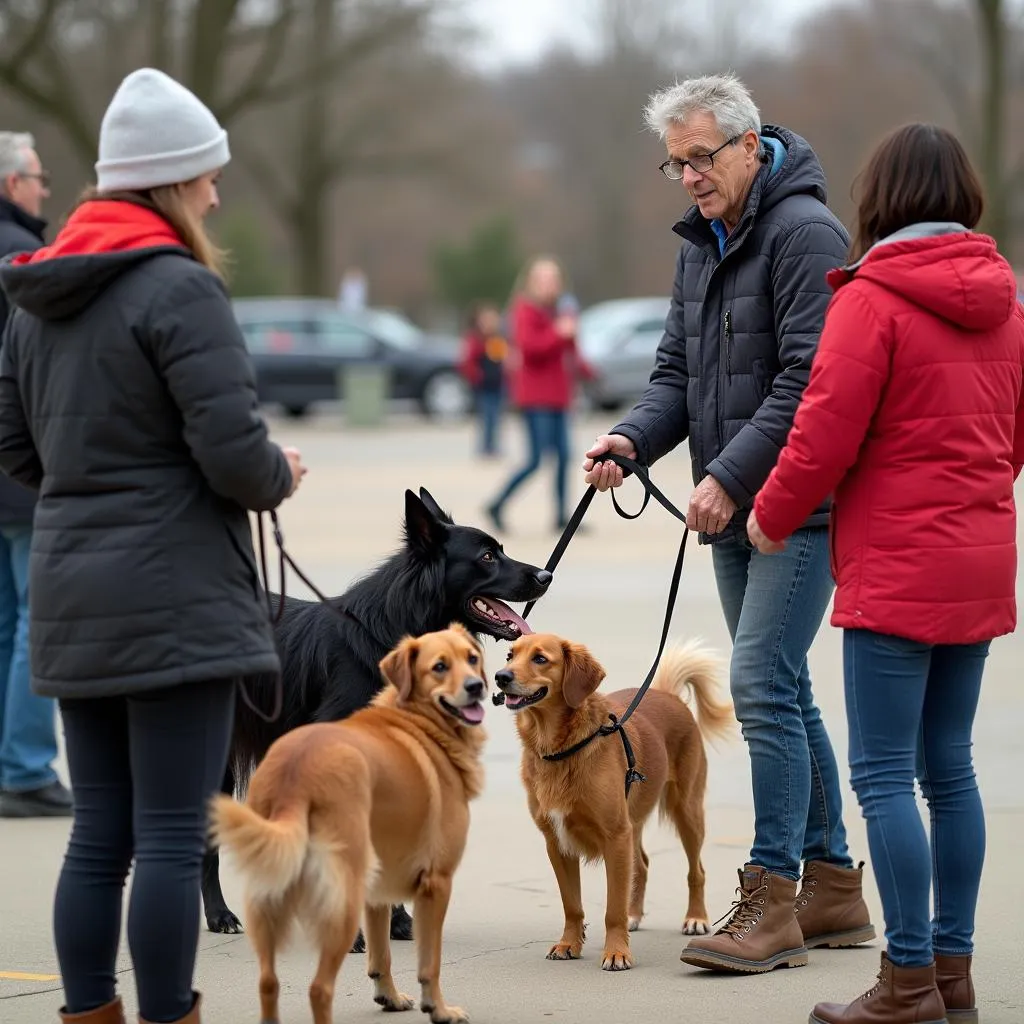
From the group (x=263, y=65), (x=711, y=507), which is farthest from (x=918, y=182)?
(x=263, y=65)

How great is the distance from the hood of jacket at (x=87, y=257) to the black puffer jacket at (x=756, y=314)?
Answer: 173 cm

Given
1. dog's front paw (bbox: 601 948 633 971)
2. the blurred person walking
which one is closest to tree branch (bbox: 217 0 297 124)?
the blurred person walking

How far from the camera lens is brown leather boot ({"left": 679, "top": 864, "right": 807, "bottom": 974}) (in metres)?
4.59

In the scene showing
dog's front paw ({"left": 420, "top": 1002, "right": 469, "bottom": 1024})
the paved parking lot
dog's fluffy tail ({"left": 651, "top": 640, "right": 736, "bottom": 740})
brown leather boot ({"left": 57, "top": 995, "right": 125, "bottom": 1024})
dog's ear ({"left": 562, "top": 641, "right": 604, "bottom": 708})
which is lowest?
the paved parking lot

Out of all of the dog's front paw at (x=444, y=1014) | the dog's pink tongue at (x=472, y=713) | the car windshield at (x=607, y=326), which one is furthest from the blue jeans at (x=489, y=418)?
the dog's front paw at (x=444, y=1014)

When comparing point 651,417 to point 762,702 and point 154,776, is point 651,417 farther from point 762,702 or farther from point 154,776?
point 154,776

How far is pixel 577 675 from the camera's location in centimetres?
484

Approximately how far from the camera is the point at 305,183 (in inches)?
1644

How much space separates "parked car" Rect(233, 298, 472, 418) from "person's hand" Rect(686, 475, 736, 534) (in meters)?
26.0

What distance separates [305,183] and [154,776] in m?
39.5

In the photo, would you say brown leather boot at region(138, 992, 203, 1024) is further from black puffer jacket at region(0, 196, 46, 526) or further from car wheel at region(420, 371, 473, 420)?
car wheel at region(420, 371, 473, 420)

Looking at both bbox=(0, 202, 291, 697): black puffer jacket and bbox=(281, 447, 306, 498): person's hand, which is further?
bbox=(281, 447, 306, 498): person's hand

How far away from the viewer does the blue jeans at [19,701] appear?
6.37 metres

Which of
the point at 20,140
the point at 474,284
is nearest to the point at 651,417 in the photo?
the point at 20,140
